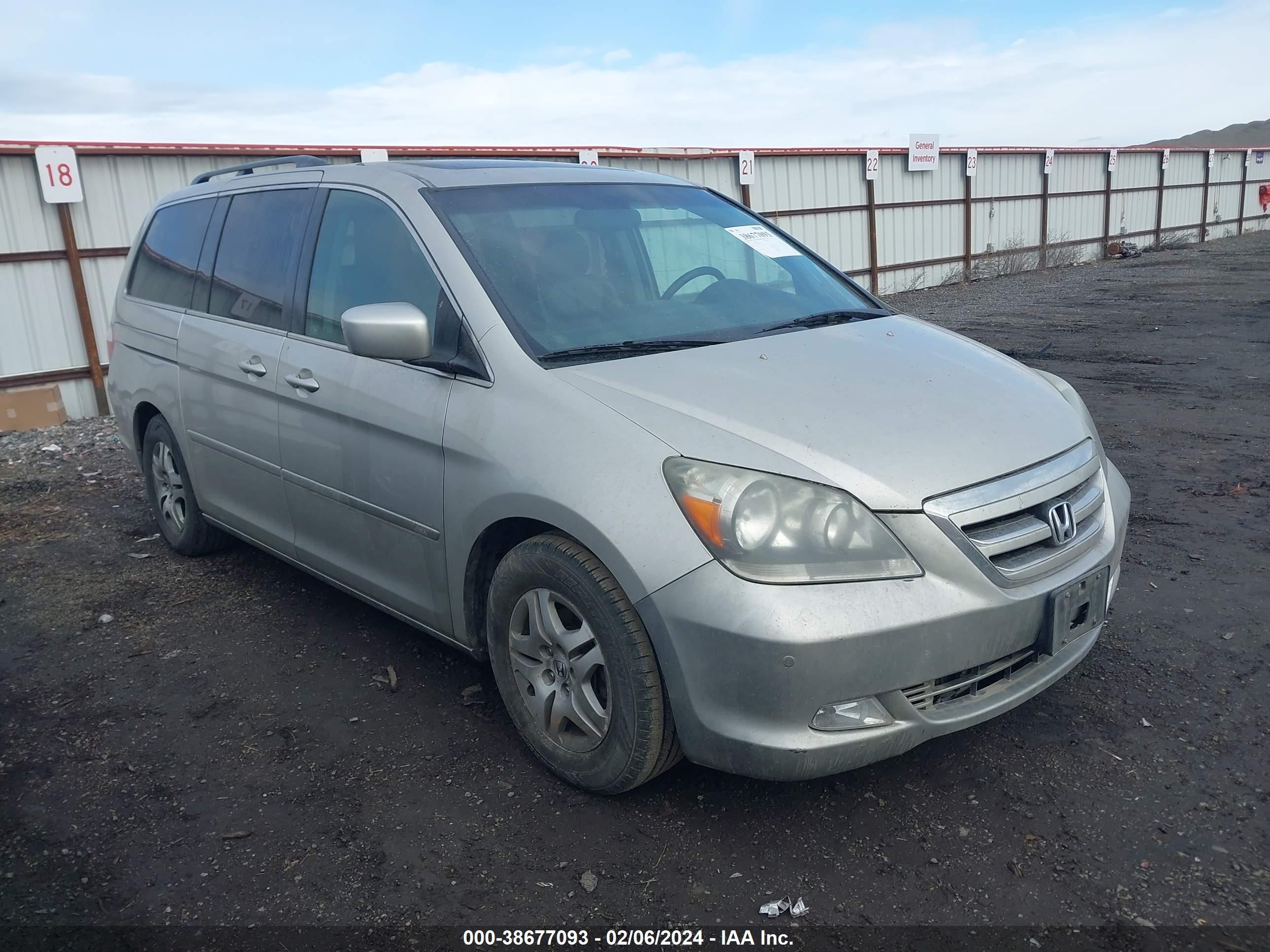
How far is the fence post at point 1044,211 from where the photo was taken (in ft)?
82.3

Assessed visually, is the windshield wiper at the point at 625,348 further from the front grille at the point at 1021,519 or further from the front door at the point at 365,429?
the front grille at the point at 1021,519

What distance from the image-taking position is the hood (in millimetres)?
2514

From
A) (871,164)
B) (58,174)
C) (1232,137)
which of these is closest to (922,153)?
(871,164)

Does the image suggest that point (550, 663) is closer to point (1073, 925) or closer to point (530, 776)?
point (530, 776)

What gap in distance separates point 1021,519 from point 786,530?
A: 69 centimetres

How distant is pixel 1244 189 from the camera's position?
35688 mm

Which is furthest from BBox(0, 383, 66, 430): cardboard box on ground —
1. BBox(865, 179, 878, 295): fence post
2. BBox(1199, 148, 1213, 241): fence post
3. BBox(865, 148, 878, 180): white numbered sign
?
BBox(1199, 148, 1213, 241): fence post

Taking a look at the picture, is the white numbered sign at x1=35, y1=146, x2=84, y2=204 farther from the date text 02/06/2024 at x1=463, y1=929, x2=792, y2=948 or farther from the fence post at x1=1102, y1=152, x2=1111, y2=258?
the fence post at x1=1102, y1=152, x2=1111, y2=258

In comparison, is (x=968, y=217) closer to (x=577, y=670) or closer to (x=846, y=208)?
(x=846, y=208)

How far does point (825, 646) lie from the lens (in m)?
2.33

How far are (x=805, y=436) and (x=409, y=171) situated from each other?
188cm

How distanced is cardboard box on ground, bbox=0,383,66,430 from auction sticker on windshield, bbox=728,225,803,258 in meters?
8.60

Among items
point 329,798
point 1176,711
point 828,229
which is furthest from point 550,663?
point 828,229

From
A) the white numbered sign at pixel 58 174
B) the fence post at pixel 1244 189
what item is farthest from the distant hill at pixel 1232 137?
the white numbered sign at pixel 58 174
